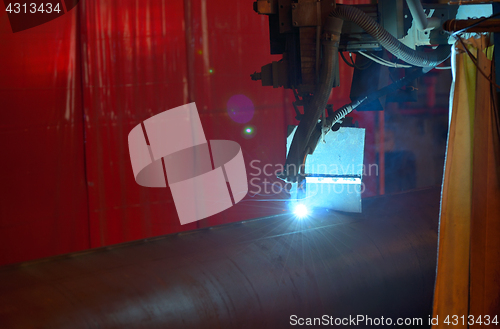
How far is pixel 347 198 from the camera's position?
5.29ft

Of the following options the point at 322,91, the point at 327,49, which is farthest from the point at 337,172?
the point at 327,49

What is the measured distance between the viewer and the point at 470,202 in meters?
1.11

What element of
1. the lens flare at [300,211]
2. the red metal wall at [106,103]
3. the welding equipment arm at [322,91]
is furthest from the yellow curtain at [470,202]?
the red metal wall at [106,103]

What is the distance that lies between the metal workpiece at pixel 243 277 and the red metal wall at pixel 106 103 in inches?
55.9

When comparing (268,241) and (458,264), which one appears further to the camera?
(268,241)

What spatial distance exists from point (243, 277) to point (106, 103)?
1.86 m

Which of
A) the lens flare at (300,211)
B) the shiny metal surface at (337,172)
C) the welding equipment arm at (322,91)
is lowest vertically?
the lens flare at (300,211)

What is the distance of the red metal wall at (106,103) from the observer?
2.49 meters

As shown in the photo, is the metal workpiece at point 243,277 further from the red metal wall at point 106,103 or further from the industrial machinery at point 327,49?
the red metal wall at point 106,103

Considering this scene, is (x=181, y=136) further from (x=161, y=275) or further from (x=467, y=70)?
(x=467, y=70)

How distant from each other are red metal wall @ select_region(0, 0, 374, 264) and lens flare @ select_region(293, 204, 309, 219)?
1271 mm

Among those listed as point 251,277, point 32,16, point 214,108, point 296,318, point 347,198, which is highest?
point 32,16

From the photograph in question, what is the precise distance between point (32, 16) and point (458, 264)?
8.78ft

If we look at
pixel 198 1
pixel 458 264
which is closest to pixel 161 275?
pixel 458 264
